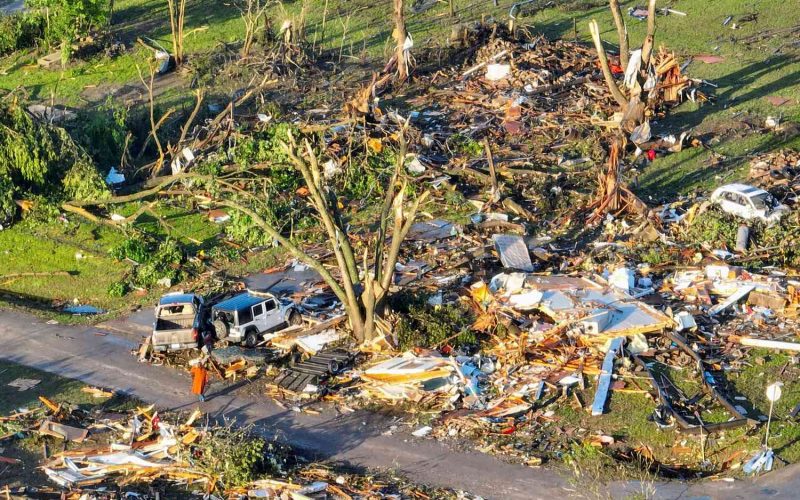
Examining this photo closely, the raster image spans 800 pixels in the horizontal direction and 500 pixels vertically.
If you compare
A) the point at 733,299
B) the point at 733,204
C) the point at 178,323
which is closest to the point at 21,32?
the point at 178,323

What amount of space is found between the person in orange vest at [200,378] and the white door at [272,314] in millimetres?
1577

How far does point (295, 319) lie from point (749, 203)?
35.7ft

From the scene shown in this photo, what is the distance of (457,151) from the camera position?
29547 millimetres

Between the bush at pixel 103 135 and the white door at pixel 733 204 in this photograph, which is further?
the bush at pixel 103 135

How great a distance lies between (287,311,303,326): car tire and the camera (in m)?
21.2

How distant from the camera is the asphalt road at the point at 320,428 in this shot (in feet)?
51.9

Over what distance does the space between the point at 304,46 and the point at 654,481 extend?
2550 centimetres

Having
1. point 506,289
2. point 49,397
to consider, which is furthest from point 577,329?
point 49,397

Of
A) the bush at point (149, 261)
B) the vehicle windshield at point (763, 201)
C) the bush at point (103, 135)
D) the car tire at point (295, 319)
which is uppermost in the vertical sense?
the bush at point (103, 135)

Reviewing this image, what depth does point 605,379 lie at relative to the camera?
60.4ft

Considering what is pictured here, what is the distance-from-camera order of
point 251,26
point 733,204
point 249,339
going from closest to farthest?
1. point 249,339
2. point 733,204
3. point 251,26

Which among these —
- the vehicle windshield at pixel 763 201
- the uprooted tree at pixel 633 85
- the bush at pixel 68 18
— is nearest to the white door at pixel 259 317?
the vehicle windshield at pixel 763 201

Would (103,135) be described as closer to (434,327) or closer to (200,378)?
(200,378)

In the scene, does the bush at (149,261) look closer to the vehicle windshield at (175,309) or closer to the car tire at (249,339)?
the vehicle windshield at (175,309)
